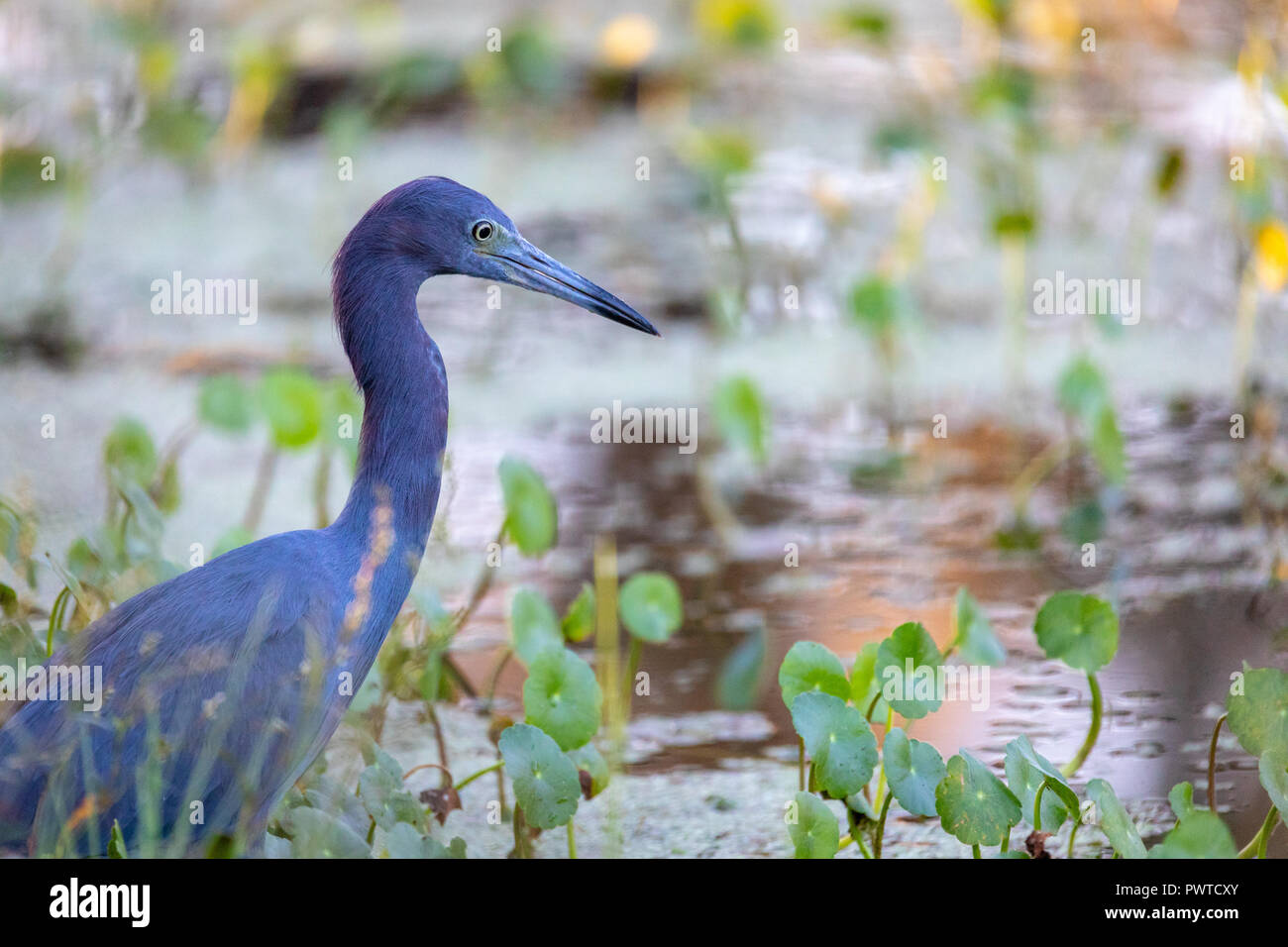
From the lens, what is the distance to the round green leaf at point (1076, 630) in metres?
3.21

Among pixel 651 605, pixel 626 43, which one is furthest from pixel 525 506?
pixel 626 43

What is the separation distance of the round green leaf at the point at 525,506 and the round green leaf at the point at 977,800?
122cm

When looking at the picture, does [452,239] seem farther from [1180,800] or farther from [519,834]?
[1180,800]

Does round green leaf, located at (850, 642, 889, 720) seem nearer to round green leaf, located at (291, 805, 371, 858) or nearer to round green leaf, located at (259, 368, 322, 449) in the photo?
round green leaf, located at (291, 805, 371, 858)

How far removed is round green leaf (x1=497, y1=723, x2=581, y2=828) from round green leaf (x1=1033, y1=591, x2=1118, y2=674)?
3.54ft

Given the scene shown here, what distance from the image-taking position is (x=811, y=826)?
2861 mm

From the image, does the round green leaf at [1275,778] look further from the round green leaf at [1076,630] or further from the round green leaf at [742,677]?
the round green leaf at [742,677]

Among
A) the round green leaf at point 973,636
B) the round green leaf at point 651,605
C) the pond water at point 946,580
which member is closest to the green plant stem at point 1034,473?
the pond water at point 946,580

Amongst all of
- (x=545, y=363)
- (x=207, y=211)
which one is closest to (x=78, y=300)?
(x=207, y=211)

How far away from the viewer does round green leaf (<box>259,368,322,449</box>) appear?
4.00 metres

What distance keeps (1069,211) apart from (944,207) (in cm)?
58

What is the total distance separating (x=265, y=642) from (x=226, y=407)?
5.29 ft

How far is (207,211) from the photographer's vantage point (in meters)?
6.79


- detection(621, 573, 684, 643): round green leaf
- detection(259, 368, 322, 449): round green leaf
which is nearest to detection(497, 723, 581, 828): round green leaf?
detection(621, 573, 684, 643): round green leaf
